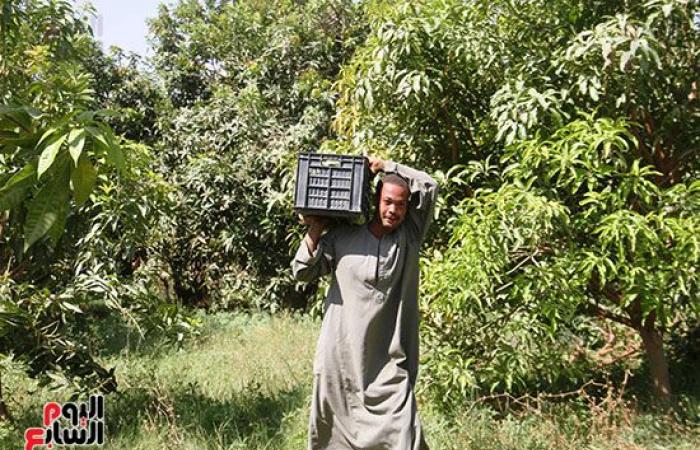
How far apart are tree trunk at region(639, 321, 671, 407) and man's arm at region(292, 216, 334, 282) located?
2670 mm

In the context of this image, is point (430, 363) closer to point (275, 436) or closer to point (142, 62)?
point (275, 436)

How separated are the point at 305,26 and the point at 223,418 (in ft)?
21.3

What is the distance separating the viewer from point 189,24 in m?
11.2

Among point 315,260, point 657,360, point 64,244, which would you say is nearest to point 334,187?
point 315,260

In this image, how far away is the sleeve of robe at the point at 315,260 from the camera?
302 cm

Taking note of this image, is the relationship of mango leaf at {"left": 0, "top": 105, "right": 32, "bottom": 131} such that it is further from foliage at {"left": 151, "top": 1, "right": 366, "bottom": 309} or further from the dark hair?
foliage at {"left": 151, "top": 1, "right": 366, "bottom": 309}

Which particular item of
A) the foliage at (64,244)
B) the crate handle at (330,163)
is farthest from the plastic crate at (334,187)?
the foliage at (64,244)

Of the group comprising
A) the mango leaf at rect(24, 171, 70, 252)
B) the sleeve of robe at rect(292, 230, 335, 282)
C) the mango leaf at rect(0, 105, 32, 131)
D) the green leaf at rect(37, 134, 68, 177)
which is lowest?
the sleeve of robe at rect(292, 230, 335, 282)

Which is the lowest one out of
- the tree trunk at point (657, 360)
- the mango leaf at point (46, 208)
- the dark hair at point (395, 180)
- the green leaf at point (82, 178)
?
the tree trunk at point (657, 360)

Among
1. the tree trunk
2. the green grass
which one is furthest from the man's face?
the tree trunk

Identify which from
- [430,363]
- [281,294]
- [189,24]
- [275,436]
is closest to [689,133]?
[430,363]

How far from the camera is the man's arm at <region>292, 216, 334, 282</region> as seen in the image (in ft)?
9.93

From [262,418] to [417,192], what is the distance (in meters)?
2.34

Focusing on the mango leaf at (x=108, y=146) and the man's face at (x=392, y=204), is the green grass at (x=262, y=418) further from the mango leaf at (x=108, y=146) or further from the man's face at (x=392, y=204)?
the mango leaf at (x=108, y=146)
